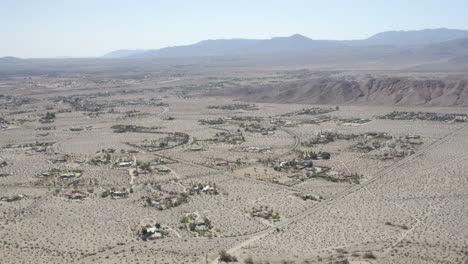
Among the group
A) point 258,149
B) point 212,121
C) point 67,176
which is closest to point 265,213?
point 67,176

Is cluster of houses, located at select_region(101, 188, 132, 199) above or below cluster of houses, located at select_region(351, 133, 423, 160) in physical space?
below

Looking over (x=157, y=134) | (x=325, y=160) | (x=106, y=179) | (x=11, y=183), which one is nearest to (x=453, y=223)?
(x=325, y=160)

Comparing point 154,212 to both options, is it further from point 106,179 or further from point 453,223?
point 453,223

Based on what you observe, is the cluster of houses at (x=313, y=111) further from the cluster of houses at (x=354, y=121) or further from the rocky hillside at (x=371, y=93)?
the rocky hillside at (x=371, y=93)

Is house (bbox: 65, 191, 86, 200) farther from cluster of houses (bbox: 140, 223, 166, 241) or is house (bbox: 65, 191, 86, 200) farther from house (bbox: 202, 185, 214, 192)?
cluster of houses (bbox: 140, 223, 166, 241)

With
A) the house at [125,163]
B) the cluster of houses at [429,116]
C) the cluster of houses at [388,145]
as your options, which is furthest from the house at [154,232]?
the cluster of houses at [429,116]

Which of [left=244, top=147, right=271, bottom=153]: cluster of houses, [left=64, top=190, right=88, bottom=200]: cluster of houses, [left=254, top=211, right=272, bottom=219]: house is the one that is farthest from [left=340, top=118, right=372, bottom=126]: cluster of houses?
[left=64, top=190, right=88, bottom=200]: cluster of houses

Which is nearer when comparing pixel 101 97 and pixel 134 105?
pixel 134 105

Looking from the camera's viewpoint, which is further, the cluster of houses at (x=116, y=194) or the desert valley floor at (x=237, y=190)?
the cluster of houses at (x=116, y=194)
